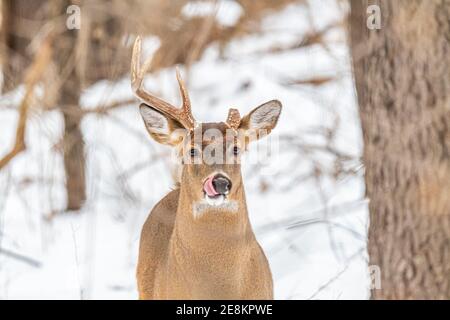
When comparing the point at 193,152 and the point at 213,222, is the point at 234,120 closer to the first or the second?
the point at 193,152

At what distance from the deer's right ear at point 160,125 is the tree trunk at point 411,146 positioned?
0.97m

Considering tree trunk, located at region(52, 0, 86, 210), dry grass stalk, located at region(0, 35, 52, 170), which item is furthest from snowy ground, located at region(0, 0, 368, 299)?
dry grass stalk, located at region(0, 35, 52, 170)

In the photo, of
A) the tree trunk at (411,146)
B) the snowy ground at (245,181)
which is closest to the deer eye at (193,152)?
the tree trunk at (411,146)

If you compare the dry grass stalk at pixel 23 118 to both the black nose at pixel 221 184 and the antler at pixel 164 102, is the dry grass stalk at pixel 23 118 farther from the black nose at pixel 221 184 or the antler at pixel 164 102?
the black nose at pixel 221 184

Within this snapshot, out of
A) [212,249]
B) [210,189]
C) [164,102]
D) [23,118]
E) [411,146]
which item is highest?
[23,118]

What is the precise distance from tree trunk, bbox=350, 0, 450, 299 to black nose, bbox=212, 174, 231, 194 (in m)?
0.85

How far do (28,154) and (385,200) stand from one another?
21.2 ft

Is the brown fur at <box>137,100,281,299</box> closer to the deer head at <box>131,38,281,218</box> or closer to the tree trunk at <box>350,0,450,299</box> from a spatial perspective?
the deer head at <box>131,38,281,218</box>

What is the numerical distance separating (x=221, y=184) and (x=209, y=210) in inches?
8.2

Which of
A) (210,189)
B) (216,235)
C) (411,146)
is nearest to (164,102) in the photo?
(210,189)

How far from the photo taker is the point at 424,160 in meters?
4.47

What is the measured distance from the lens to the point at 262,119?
15.3 feet

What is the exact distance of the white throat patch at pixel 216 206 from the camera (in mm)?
4367
